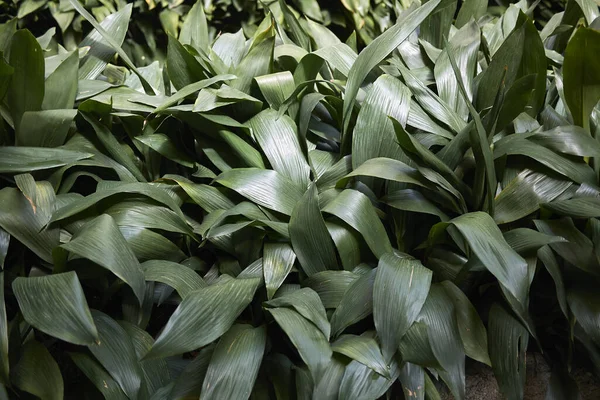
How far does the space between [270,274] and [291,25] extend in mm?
800

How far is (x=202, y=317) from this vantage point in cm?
84

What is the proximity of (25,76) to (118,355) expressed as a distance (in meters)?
0.54

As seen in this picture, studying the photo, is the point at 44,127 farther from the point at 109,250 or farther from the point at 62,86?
the point at 109,250

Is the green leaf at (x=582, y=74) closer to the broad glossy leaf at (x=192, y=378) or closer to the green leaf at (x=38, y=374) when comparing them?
the broad glossy leaf at (x=192, y=378)

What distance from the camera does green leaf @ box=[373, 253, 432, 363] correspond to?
834mm

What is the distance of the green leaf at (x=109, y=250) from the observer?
2.63ft

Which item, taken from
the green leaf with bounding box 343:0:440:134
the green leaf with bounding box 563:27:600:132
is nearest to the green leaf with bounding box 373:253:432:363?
the green leaf with bounding box 343:0:440:134

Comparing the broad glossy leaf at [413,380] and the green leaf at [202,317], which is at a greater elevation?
the green leaf at [202,317]

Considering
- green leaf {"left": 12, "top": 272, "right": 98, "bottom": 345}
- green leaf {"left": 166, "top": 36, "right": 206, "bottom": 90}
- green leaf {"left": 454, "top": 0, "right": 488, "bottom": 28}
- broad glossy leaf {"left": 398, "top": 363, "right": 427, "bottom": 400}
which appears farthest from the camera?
green leaf {"left": 454, "top": 0, "right": 488, "bottom": 28}

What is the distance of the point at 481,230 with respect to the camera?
86 centimetres

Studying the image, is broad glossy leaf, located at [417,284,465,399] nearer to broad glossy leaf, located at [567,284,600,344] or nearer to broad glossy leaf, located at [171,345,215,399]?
broad glossy leaf, located at [567,284,600,344]

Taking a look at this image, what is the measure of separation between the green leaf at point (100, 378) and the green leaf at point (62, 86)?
0.52 meters

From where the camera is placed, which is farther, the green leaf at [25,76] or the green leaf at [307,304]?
the green leaf at [25,76]

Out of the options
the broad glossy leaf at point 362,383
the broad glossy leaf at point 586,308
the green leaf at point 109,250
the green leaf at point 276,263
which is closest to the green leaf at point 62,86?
the green leaf at point 109,250
